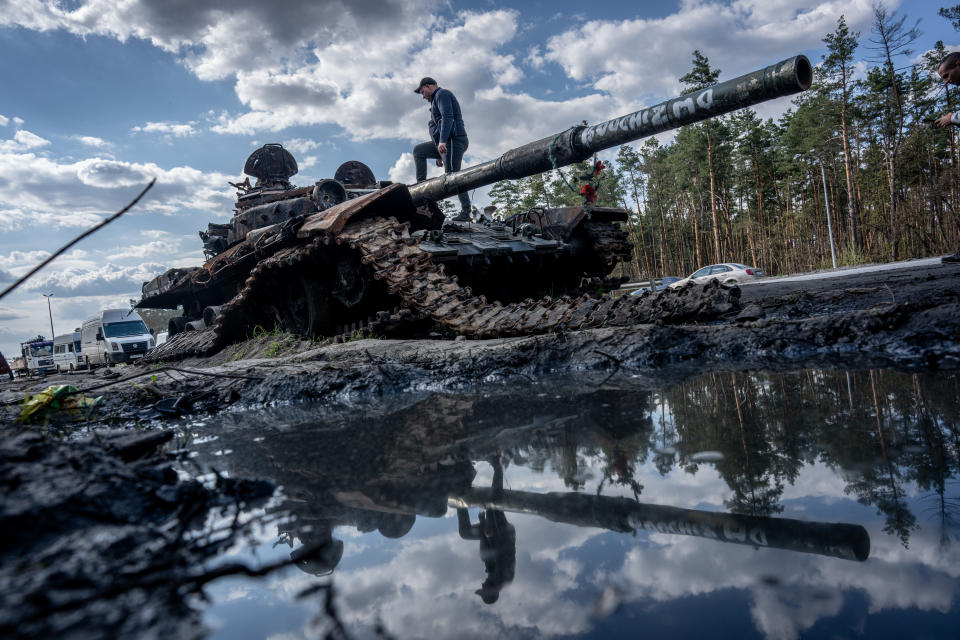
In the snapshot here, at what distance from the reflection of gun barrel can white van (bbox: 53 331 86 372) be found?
91.5 ft

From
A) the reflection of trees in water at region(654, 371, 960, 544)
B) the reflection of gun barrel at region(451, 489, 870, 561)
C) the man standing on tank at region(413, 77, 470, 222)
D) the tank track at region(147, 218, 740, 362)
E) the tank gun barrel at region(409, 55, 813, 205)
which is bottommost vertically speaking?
the reflection of trees in water at region(654, 371, 960, 544)

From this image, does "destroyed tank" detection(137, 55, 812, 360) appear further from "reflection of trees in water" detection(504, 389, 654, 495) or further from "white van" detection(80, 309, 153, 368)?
"white van" detection(80, 309, 153, 368)

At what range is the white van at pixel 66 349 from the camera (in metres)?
24.5

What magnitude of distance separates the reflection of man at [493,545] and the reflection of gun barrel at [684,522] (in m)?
0.06

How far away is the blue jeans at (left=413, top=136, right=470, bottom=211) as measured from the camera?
727 cm

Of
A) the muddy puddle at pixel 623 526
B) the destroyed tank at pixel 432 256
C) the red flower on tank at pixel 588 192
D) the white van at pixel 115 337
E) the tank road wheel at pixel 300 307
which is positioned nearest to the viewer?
the muddy puddle at pixel 623 526

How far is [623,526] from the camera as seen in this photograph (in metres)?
1.10

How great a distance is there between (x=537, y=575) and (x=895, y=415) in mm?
1390

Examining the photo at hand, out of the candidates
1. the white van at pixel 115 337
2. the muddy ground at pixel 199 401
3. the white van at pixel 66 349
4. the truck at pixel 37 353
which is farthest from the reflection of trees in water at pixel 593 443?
the truck at pixel 37 353

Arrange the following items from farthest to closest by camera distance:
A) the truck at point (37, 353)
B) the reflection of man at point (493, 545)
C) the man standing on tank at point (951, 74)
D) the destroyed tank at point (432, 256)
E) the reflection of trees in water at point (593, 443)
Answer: the truck at point (37, 353) < the man standing on tank at point (951, 74) < the destroyed tank at point (432, 256) < the reflection of trees in water at point (593, 443) < the reflection of man at point (493, 545)

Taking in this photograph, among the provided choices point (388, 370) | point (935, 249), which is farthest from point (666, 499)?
point (935, 249)

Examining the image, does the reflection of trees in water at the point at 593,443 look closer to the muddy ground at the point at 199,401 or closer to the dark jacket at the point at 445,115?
the muddy ground at the point at 199,401

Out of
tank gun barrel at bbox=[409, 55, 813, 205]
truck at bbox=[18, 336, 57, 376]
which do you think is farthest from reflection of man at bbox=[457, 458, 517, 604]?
truck at bbox=[18, 336, 57, 376]

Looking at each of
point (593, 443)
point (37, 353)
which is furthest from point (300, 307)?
point (37, 353)
